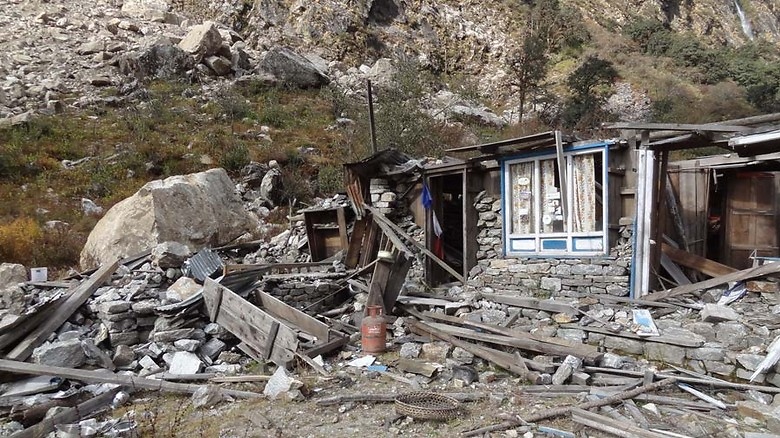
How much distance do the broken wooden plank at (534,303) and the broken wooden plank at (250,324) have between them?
3393mm

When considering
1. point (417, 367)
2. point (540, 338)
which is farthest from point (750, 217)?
point (417, 367)

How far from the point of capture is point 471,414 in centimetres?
446

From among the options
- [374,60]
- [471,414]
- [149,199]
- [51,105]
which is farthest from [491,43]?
[471,414]

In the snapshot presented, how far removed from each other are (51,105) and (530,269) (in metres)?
19.7

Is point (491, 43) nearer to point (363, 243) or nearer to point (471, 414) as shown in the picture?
point (363, 243)

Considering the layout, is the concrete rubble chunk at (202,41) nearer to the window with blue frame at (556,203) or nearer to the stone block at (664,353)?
the window with blue frame at (556,203)

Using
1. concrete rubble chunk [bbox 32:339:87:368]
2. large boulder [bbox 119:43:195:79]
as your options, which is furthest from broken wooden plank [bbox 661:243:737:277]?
large boulder [bbox 119:43:195:79]

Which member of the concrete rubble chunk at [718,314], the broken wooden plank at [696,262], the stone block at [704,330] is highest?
Answer: the broken wooden plank at [696,262]

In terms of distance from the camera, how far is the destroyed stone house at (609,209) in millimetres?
6957

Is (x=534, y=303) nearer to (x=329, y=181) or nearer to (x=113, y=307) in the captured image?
(x=113, y=307)

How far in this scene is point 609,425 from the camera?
388cm

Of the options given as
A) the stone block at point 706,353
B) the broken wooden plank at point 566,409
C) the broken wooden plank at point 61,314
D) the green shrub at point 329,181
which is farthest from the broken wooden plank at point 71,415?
the green shrub at point 329,181

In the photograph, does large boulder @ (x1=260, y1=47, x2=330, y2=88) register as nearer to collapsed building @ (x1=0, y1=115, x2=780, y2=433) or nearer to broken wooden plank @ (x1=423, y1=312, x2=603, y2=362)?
collapsed building @ (x1=0, y1=115, x2=780, y2=433)

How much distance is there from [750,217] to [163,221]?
34.8ft
